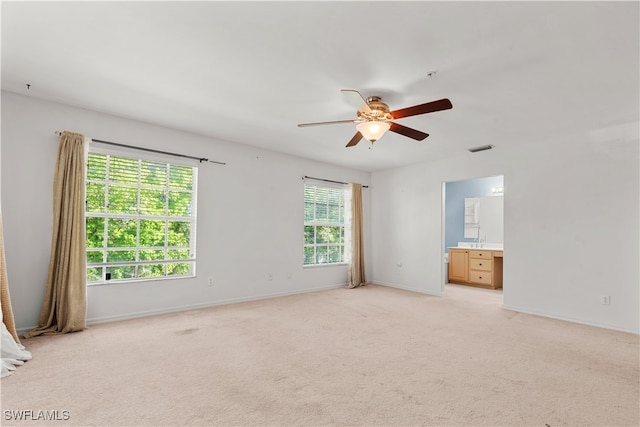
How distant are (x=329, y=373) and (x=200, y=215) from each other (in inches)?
121

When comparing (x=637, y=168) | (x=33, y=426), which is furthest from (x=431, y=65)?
(x=33, y=426)

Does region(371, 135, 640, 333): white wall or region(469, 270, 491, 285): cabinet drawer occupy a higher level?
region(371, 135, 640, 333): white wall

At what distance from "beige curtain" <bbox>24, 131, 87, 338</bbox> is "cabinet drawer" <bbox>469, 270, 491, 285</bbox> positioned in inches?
273

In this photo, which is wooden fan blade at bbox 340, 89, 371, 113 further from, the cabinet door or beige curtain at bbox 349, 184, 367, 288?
the cabinet door

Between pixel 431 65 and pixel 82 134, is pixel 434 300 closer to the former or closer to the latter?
pixel 431 65

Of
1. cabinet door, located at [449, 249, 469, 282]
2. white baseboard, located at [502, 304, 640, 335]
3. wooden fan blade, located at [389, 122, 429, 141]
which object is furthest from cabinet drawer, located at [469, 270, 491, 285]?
wooden fan blade, located at [389, 122, 429, 141]

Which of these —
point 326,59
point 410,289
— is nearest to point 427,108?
point 326,59

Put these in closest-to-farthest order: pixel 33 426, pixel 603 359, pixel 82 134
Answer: pixel 33 426 → pixel 603 359 → pixel 82 134

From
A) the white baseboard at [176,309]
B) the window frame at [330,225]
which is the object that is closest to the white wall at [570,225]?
the window frame at [330,225]

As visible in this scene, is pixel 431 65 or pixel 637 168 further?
pixel 637 168

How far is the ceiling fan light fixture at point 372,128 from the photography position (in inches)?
122

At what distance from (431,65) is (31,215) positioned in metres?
4.35

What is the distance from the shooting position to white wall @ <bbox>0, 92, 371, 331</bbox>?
3.44m

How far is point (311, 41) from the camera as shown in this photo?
236 cm
